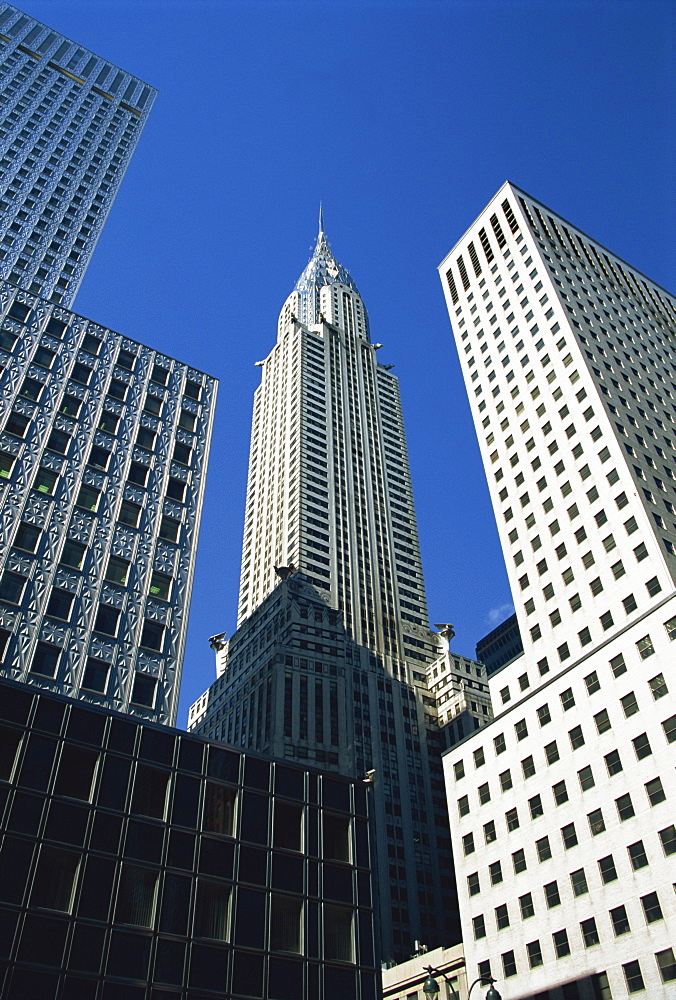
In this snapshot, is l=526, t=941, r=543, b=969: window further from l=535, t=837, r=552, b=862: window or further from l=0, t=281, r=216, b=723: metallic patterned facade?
l=0, t=281, r=216, b=723: metallic patterned facade

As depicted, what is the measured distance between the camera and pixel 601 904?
2154 inches

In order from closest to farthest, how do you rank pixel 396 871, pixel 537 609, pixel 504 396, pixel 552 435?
pixel 537 609
pixel 552 435
pixel 504 396
pixel 396 871

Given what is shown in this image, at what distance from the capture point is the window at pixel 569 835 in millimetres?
59219

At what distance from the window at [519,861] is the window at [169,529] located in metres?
36.2

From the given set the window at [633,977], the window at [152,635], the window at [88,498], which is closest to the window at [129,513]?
the window at [88,498]

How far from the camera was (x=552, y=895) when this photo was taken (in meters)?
59.1

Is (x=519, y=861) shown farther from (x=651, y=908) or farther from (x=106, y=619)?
(x=106, y=619)

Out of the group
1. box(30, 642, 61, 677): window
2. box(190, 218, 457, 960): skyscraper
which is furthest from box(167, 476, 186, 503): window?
box(190, 218, 457, 960): skyscraper

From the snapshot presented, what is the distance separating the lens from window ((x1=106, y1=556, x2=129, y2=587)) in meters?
49.3

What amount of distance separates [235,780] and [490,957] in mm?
33020

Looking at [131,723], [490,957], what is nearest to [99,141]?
[131,723]

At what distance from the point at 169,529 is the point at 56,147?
93694 mm

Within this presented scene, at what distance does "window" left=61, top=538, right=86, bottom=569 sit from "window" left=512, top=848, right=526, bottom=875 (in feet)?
132

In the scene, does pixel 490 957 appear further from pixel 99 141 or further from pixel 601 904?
pixel 99 141
